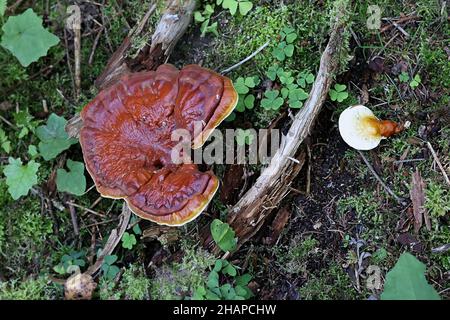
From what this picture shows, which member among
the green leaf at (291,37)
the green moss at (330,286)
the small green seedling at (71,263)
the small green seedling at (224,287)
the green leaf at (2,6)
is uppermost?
the green leaf at (2,6)

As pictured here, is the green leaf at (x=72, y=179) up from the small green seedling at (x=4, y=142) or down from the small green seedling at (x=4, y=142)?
down

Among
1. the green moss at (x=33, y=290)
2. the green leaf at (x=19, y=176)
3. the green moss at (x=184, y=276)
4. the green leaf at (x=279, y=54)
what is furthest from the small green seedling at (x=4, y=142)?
the green leaf at (x=279, y=54)

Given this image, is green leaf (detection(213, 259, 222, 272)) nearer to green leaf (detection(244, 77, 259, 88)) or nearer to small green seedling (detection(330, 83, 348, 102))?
green leaf (detection(244, 77, 259, 88))

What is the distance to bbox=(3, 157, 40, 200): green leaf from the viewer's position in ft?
14.1

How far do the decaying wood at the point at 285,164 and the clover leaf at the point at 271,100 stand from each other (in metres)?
0.22

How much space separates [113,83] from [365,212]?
2.47 m

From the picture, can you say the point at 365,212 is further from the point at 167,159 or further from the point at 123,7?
the point at 123,7

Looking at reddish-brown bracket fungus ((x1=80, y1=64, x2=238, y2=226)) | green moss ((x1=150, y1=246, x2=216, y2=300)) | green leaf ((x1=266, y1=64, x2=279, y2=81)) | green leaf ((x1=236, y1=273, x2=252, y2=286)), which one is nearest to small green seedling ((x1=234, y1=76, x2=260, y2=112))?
green leaf ((x1=266, y1=64, x2=279, y2=81))

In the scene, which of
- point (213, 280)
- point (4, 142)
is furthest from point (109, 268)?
point (4, 142)

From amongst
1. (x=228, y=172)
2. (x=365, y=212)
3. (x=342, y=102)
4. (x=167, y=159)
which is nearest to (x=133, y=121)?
(x=167, y=159)

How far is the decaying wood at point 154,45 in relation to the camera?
436 cm

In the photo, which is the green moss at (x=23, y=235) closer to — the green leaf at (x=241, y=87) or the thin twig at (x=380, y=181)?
the green leaf at (x=241, y=87)

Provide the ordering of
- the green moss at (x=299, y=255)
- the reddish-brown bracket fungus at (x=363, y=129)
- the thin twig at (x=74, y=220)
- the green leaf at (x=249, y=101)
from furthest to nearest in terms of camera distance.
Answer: the thin twig at (x=74, y=220) → the green leaf at (x=249, y=101) → the green moss at (x=299, y=255) → the reddish-brown bracket fungus at (x=363, y=129)

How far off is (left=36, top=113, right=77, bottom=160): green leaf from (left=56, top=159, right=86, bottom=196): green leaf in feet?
0.52
